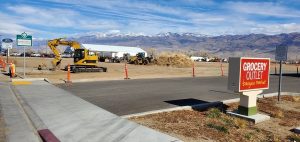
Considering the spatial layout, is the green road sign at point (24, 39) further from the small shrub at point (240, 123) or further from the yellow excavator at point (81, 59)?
the small shrub at point (240, 123)

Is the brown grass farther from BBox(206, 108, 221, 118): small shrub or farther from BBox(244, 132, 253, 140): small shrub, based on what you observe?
BBox(244, 132, 253, 140): small shrub

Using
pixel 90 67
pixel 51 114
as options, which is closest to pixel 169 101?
pixel 51 114

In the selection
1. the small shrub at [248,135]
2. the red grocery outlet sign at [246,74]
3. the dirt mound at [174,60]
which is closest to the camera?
the small shrub at [248,135]

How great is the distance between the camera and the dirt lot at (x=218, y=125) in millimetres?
8636

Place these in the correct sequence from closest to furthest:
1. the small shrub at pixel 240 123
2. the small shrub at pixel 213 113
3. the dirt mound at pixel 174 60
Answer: the small shrub at pixel 240 123 < the small shrub at pixel 213 113 < the dirt mound at pixel 174 60

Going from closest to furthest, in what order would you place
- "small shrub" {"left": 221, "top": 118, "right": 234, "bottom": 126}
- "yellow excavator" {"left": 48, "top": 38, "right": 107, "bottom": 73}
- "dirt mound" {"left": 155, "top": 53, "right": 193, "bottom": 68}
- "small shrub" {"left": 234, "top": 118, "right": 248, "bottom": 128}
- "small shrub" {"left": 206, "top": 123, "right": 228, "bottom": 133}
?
"small shrub" {"left": 206, "top": 123, "right": 228, "bottom": 133}, "small shrub" {"left": 234, "top": 118, "right": 248, "bottom": 128}, "small shrub" {"left": 221, "top": 118, "right": 234, "bottom": 126}, "yellow excavator" {"left": 48, "top": 38, "right": 107, "bottom": 73}, "dirt mound" {"left": 155, "top": 53, "right": 193, "bottom": 68}

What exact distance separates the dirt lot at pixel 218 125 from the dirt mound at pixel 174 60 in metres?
41.5

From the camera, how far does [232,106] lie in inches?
518

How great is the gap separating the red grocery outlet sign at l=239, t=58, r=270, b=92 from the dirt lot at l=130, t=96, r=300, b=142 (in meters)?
1.06

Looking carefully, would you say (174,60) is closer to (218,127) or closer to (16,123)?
(218,127)

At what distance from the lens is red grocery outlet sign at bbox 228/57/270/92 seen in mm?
10606

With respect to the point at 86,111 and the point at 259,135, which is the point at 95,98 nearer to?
the point at 86,111

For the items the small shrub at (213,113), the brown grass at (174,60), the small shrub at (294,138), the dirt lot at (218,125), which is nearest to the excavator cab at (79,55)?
the brown grass at (174,60)

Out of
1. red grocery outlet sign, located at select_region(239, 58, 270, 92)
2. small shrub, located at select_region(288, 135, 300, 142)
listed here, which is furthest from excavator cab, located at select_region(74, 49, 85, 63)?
small shrub, located at select_region(288, 135, 300, 142)
